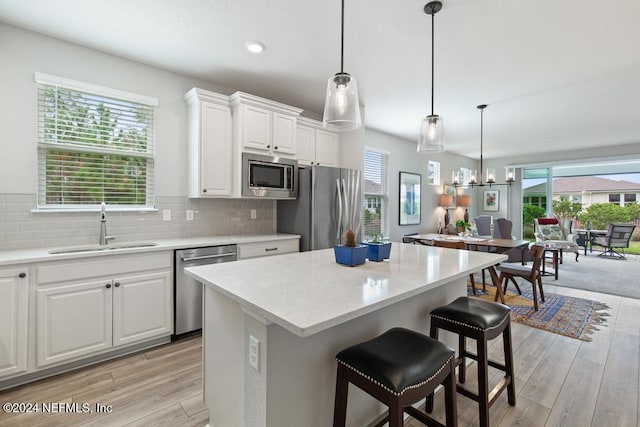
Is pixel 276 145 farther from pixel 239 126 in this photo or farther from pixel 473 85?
pixel 473 85

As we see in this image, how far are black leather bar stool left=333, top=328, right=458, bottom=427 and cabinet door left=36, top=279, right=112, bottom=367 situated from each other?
2.07 meters

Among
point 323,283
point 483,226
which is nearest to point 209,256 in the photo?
point 323,283

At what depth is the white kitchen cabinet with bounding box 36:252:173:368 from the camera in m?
2.18

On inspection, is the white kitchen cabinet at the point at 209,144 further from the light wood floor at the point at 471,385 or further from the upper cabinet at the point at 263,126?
the light wood floor at the point at 471,385

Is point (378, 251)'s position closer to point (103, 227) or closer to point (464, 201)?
point (103, 227)

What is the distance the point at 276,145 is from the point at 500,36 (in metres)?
2.38

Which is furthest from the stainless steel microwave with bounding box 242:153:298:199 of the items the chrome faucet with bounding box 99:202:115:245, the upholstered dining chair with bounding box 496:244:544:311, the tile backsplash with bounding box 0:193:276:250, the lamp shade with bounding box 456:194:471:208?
the lamp shade with bounding box 456:194:471:208

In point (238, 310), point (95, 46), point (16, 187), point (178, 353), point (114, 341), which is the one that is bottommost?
point (178, 353)

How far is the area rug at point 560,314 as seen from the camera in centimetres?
315

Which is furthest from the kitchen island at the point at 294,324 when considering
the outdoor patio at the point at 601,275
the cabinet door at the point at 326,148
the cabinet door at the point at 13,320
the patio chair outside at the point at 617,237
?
the patio chair outside at the point at 617,237

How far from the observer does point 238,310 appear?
4.65 feet

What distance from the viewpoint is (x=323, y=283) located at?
1.42 metres

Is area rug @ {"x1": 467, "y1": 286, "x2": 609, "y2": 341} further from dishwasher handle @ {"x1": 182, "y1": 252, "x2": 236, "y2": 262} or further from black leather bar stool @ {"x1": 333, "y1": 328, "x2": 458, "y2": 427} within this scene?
dishwasher handle @ {"x1": 182, "y1": 252, "x2": 236, "y2": 262}

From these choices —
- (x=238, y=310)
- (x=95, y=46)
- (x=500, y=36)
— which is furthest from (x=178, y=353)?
(x=500, y=36)
